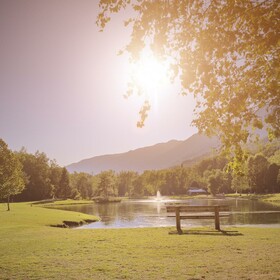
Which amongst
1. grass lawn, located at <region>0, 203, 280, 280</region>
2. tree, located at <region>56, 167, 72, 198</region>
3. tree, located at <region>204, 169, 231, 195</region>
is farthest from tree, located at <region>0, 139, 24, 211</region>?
tree, located at <region>204, 169, 231, 195</region>

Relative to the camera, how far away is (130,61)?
9719mm

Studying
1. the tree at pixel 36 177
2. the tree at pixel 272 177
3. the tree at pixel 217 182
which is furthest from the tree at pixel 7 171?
the tree at pixel 217 182

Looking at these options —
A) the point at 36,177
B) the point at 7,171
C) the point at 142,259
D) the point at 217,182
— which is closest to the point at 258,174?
the point at 217,182

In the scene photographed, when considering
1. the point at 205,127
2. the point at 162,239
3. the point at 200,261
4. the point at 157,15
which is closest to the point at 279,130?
the point at 205,127

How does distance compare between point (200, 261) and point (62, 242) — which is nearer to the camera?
point (200, 261)

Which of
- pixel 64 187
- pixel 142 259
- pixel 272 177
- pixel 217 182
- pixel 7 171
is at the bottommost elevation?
pixel 217 182

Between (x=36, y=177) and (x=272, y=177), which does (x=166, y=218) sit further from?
(x=272, y=177)

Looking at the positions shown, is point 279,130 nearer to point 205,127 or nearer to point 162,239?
A: point 205,127

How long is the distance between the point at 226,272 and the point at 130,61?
7.94 meters

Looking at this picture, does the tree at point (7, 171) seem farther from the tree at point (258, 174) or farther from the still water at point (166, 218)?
the tree at point (258, 174)

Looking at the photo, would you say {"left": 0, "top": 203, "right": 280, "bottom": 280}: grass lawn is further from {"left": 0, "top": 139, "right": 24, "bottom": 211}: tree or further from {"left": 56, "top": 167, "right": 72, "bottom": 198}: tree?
{"left": 56, "top": 167, "right": 72, "bottom": 198}: tree

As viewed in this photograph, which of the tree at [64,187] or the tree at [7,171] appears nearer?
the tree at [7,171]

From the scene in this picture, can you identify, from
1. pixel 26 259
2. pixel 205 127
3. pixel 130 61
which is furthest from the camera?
pixel 26 259

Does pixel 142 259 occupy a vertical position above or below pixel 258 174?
below
